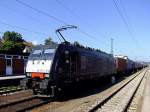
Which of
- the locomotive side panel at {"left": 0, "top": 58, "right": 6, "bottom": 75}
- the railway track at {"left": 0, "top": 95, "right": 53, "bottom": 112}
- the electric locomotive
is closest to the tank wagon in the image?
the electric locomotive

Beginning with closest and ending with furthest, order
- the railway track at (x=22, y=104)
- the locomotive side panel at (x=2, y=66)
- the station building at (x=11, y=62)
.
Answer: the railway track at (x=22, y=104) → the locomotive side panel at (x=2, y=66) → the station building at (x=11, y=62)

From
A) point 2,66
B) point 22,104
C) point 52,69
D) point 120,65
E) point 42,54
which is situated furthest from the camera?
point 120,65

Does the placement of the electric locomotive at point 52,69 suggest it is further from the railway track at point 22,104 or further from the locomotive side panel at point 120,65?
the locomotive side panel at point 120,65

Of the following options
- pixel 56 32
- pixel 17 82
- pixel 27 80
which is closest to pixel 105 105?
pixel 27 80

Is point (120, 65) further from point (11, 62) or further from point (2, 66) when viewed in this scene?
point (2, 66)

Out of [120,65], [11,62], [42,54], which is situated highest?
[11,62]

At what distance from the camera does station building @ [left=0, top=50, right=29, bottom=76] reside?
40375 mm

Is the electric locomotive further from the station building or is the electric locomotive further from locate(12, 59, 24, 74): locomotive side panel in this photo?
locate(12, 59, 24, 74): locomotive side panel

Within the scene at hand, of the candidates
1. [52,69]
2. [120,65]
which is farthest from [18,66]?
[52,69]

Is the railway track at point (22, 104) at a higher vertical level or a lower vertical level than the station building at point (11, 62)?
lower

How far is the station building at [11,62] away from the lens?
40.4 meters

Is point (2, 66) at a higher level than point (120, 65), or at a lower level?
lower

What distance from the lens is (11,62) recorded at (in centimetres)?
4259

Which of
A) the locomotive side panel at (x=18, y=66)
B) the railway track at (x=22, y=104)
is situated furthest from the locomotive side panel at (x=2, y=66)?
the railway track at (x=22, y=104)
